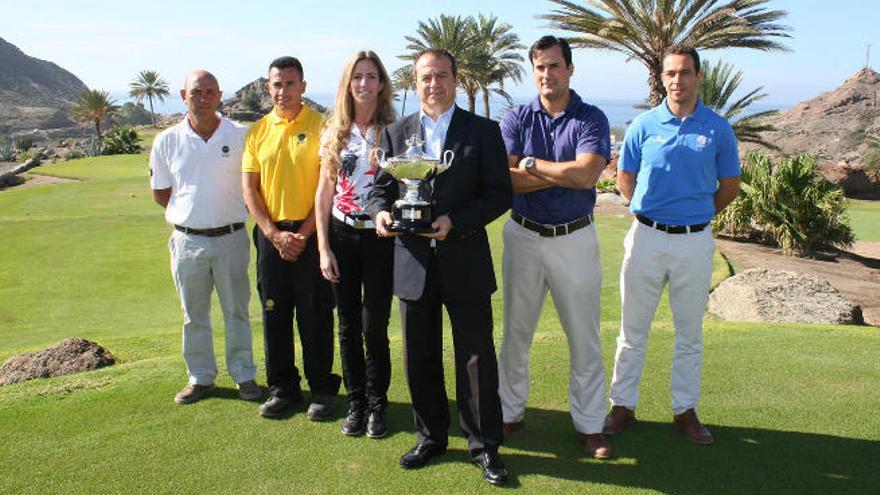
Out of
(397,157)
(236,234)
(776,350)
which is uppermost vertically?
(397,157)

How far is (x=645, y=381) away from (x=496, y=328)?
2.21 m

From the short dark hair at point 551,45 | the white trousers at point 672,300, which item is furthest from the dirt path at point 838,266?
the short dark hair at point 551,45

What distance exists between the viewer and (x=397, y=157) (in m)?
3.75

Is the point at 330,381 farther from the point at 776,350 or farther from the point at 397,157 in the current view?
the point at 776,350

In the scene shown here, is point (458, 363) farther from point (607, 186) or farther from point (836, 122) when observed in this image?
point (836, 122)

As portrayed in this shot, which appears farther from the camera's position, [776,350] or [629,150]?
[776,350]

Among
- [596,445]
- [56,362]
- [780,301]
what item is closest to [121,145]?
[56,362]

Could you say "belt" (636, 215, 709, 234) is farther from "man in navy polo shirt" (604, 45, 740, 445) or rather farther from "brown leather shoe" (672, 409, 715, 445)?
"brown leather shoe" (672, 409, 715, 445)

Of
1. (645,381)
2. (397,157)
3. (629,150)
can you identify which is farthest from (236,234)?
(645,381)

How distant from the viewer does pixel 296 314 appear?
4.86m

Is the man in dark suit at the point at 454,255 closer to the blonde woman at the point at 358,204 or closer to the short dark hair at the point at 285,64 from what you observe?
the blonde woman at the point at 358,204

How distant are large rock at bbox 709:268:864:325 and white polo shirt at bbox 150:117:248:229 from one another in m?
5.20

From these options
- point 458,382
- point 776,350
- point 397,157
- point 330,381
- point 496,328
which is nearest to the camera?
point 397,157

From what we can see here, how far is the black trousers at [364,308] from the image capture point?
431 cm
